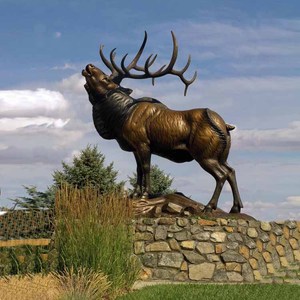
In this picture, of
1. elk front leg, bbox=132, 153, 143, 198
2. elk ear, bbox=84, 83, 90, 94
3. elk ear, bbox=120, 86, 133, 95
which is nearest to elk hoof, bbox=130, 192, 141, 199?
elk front leg, bbox=132, 153, 143, 198

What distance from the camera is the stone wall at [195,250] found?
37.0ft

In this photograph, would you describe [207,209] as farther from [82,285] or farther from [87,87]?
[82,285]

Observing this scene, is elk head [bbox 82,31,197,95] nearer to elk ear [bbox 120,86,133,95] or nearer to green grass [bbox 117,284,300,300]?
elk ear [bbox 120,86,133,95]

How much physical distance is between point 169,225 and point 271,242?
2.22 meters

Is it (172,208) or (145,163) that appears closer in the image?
(172,208)

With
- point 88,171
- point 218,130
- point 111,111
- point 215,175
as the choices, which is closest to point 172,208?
point 215,175

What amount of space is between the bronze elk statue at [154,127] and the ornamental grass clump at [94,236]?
2404 millimetres

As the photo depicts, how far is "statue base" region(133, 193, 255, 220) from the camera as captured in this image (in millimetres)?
11773

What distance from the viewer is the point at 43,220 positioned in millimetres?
14070

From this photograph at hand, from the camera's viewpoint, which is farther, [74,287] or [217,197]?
[217,197]

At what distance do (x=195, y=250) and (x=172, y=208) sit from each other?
90 cm

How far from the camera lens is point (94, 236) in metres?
9.38

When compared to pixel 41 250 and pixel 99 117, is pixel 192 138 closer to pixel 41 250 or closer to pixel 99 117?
pixel 99 117

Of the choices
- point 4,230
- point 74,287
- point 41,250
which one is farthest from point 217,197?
A: point 4,230
